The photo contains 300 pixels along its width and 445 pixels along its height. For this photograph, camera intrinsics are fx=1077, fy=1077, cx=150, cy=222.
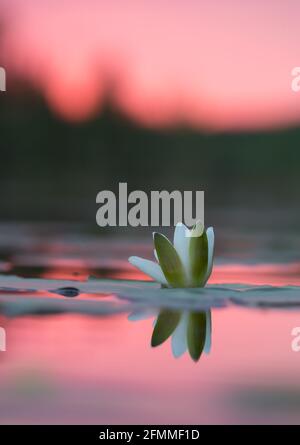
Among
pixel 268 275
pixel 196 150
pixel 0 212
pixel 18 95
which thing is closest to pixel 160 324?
pixel 268 275

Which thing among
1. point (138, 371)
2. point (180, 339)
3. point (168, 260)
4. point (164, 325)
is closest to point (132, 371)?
point (138, 371)

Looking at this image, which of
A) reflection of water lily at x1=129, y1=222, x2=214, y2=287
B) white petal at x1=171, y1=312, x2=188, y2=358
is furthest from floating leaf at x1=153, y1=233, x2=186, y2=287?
white petal at x1=171, y1=312, x2=188, y2=358

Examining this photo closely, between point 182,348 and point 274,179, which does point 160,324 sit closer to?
point 182,348

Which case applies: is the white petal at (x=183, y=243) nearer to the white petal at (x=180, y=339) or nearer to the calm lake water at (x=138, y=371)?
the calm lake water at (x=138, y=371)

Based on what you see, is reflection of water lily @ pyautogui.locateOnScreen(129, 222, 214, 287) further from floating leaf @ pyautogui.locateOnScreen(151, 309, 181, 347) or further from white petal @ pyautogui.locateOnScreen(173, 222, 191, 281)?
floating leaf @ pyautogui.locateOnScreen(151, 309, 181, 347)

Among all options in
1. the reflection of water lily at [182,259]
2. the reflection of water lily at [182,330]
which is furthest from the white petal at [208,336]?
the reflection of water lily at [182,259]

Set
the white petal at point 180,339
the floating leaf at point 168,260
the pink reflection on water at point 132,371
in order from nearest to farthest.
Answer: the pink reflection on water at point 132,371 → the white petal at point 180,339 → the floating leaf at point 168,260
